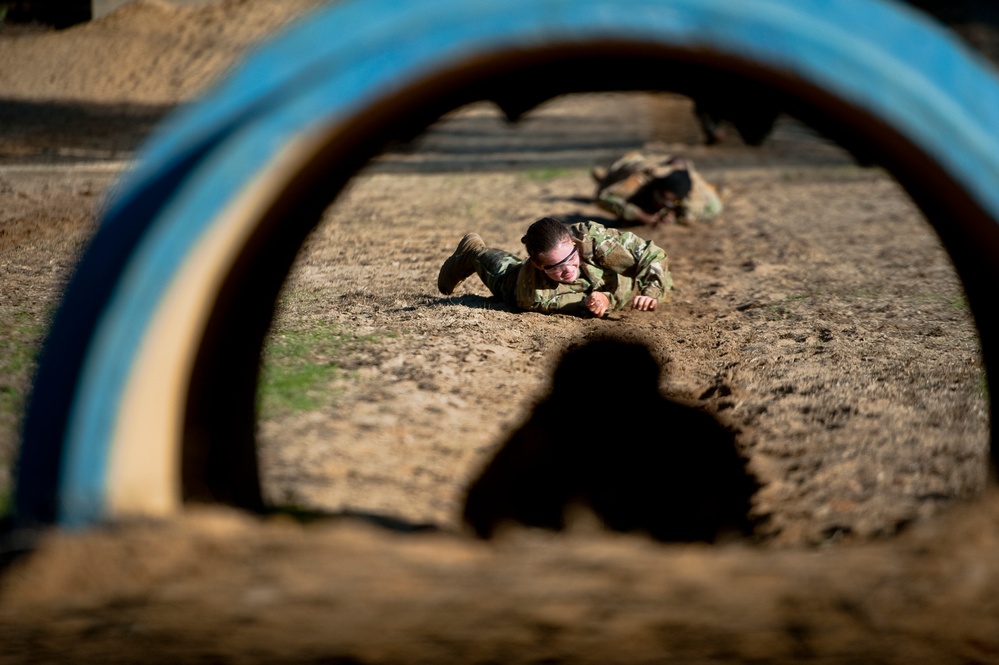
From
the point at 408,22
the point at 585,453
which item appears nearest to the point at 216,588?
the point at 408,22

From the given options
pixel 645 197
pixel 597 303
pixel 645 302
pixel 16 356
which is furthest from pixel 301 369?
pixel 645 197

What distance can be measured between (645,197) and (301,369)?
4.20 m

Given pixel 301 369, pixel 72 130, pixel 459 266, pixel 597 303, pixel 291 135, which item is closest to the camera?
pixel 291 135

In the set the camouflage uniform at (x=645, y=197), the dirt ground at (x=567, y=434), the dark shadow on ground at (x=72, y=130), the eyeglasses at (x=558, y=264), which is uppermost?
the dark shadow on ground at (x=72, y=130)

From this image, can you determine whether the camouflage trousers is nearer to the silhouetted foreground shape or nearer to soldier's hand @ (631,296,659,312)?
soldier's hand @ (631,296,659,312)

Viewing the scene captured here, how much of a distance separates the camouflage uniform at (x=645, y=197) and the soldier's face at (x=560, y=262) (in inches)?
109

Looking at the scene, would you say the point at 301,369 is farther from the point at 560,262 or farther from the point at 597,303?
the point at 597,303

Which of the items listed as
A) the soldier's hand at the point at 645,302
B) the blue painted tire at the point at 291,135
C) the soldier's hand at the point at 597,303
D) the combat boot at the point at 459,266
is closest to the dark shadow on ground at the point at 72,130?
the combat boot at the point at 459,266

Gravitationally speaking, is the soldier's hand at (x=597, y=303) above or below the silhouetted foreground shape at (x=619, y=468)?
above

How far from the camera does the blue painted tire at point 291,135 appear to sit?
210 centimetres

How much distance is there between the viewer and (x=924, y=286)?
5801 millimetres

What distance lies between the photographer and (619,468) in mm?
3979

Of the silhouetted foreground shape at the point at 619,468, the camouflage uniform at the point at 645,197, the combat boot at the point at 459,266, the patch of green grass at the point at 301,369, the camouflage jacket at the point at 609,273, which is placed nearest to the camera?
the silhouetted foreground shape at the point at 619,468

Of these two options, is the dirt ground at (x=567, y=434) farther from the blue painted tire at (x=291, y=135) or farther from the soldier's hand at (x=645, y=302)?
the blue painted tire at (x=291, y=135)
